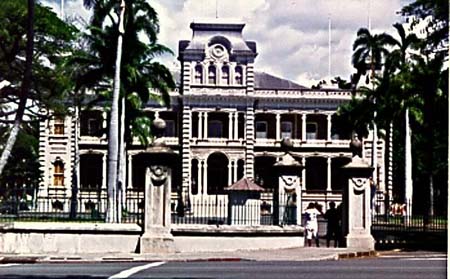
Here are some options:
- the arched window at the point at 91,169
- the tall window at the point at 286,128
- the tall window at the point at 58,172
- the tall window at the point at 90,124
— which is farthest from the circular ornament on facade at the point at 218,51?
the tall window at the point at 58,172

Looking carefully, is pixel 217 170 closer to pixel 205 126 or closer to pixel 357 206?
pixel 205 126

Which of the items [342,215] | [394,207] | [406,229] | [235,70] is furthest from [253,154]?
[342,215]

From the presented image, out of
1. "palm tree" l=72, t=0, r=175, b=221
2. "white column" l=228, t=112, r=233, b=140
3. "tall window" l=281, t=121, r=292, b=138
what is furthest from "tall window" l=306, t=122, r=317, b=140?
"palm tree" l=72, t=0, r=175, b=221

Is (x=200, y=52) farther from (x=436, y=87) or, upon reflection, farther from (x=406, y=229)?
(x=406, y=229)

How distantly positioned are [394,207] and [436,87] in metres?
6.35

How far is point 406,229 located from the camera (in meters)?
36.2

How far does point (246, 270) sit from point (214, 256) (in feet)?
20.0

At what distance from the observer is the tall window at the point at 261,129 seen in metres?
83.3

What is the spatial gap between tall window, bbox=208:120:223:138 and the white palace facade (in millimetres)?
86

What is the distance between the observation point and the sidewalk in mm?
25837

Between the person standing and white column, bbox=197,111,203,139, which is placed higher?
white column, bbox=197,111,203,139

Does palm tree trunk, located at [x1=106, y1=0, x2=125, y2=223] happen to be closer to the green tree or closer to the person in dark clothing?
the green tree

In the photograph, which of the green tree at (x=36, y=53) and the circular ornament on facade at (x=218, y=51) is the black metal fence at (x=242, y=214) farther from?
the circular ornament on facade at (x=218, y=51)

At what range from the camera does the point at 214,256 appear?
26891mm
